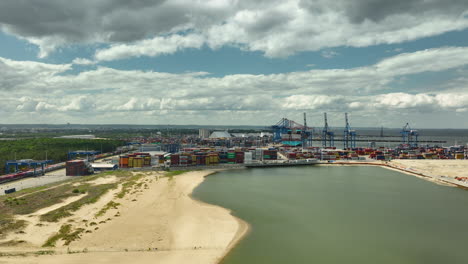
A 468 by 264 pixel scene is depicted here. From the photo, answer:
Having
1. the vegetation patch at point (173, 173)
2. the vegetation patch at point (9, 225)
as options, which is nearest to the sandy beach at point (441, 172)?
the vegetation patch at point (173, 173)

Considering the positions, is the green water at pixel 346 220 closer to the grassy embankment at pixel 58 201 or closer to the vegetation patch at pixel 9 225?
the grassy embankment at pixel 58 201

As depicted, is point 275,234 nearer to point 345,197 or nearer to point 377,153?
point 345,197

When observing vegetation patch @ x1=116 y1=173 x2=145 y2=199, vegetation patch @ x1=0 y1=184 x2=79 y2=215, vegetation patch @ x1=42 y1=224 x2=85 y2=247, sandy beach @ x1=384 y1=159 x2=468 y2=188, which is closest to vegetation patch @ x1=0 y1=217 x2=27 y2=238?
vegetation patch @ x1=0 y1=184 x2=79 y2=215

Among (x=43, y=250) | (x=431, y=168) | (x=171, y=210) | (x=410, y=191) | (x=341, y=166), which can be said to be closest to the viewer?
(x=43, y=250)

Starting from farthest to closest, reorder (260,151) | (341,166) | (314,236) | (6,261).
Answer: (260,151) < (341,166) < (314,236) < (6,261)

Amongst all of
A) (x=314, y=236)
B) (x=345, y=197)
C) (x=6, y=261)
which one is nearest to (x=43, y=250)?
(x=6, y=261)

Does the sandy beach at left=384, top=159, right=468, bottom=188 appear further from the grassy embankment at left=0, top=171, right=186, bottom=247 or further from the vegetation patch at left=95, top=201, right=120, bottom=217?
the vegetation patch at left=95, top=201, right=120, bottom=217
